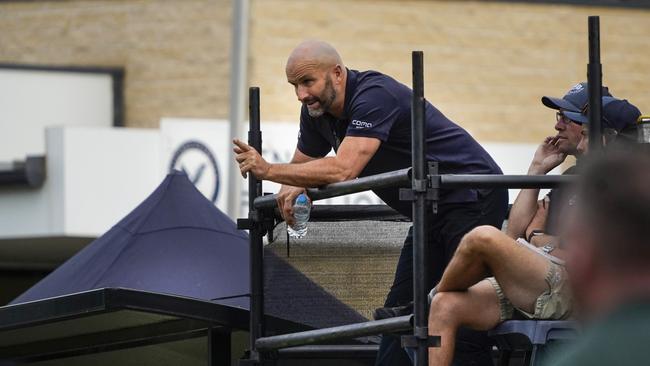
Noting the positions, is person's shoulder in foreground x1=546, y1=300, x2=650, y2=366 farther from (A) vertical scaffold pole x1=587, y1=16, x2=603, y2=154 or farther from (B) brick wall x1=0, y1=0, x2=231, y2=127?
(B) brick wall x1=0, y1=0, x2=231, y2=127

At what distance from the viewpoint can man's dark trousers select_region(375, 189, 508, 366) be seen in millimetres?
6211

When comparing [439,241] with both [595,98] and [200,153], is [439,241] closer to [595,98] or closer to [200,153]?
[595,98]

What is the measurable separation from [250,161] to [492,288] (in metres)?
1.20

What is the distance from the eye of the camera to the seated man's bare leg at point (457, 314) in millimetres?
5422

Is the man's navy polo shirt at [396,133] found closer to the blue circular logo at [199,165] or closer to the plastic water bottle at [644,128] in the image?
the plastic water bottle at [644,128]

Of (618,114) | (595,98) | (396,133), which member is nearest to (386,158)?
(396,133)

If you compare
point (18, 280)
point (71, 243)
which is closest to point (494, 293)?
point (71, 243)

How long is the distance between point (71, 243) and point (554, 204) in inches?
507

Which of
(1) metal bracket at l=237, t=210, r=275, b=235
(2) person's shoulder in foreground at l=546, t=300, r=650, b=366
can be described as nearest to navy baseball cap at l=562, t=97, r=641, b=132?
(1) metal bracket at l=237, t=210, r=275, b=235

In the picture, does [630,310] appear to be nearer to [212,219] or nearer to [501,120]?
[212,219]

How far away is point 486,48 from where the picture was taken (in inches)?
812

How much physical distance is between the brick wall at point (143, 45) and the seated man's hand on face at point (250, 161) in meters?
13.5

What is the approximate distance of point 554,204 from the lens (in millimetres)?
6430

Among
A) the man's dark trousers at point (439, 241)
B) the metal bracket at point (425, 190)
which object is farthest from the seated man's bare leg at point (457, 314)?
the man's dark trousers at point (439, 241)
